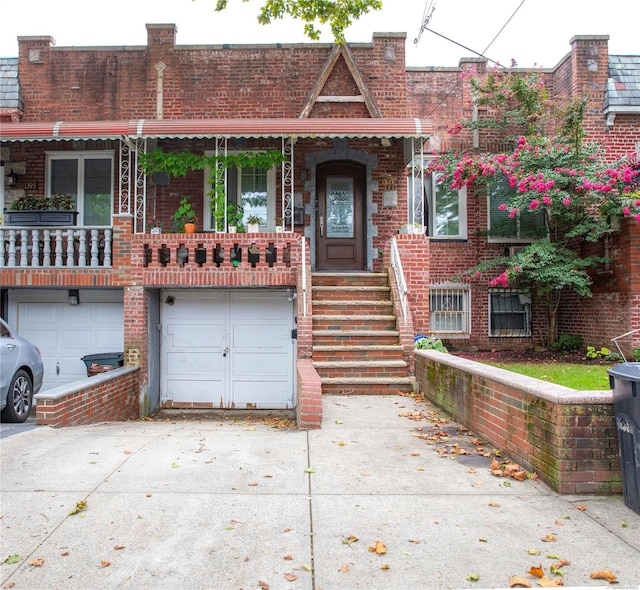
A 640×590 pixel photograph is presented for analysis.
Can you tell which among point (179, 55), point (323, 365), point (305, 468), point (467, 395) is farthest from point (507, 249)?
point (305, 468)

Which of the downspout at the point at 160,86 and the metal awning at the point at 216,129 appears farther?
the downspout at the point at 160,86

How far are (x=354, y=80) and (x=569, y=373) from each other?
24.3ft

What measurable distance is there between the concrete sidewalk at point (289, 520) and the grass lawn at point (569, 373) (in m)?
2.95

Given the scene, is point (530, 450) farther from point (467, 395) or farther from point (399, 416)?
point (399, 416)

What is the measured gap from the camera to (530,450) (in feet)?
14.3

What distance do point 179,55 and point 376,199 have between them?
5439 mm

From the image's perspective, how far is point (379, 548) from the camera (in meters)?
3.09

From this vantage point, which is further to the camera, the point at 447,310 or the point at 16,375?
the point at 447,310

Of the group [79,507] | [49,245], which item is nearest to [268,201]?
[49,245]

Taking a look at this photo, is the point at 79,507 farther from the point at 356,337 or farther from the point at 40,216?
the point at 40,216

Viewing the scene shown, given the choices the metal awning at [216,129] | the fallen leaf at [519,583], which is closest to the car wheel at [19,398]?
the metal awning at [216,129]

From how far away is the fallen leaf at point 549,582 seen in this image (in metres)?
2.72

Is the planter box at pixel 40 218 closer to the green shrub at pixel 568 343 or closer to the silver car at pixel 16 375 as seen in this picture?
the silver car at pixel 16 375

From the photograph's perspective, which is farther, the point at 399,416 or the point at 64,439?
the point at 399,416
